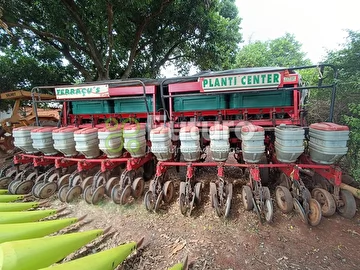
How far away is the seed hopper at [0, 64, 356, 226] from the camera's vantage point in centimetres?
273

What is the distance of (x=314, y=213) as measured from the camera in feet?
8.39

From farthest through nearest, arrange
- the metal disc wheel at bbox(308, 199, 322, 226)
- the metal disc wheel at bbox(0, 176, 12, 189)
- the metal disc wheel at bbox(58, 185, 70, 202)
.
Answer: the metal disc wheel at bbox(0, 176, 12, 189), the metal disc wheel at bbox(58, 185, 70, 202), the metal disc wheel at bbox(308, 199, 322, 226)

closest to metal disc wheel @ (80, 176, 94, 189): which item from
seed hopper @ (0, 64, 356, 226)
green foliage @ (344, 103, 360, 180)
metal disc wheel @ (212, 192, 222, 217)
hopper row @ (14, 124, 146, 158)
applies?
seed hopper @ (0, 64, 356, 226)

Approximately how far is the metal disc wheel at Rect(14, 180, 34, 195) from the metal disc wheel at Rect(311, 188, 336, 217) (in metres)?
5.74

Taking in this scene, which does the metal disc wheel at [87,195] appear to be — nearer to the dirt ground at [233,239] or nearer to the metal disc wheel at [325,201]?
the dirt ground at [233,239]

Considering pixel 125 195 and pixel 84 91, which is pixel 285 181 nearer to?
pixel 125 195

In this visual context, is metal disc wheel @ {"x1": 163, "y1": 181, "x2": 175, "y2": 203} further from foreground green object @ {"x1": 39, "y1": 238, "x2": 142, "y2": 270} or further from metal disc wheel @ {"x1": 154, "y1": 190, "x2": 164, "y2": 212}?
foreground green object @ {"x1": 39, "y1": 238, "x2": 142, "y2": 270}

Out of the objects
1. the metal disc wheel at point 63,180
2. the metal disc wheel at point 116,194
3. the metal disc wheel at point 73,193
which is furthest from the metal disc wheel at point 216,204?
the metal disc wheel at point 63,180

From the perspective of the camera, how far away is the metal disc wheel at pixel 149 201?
306 centimetres

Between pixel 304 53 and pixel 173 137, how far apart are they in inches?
1074

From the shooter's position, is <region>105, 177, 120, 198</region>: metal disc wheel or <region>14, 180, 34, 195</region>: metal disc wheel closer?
<region>105, 177, 120, 198</region>: metal disc wheel

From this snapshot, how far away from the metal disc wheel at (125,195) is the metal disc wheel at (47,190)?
1824mm

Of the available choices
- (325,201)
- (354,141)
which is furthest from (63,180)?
(354,141)

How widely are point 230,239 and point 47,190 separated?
3754 mm
